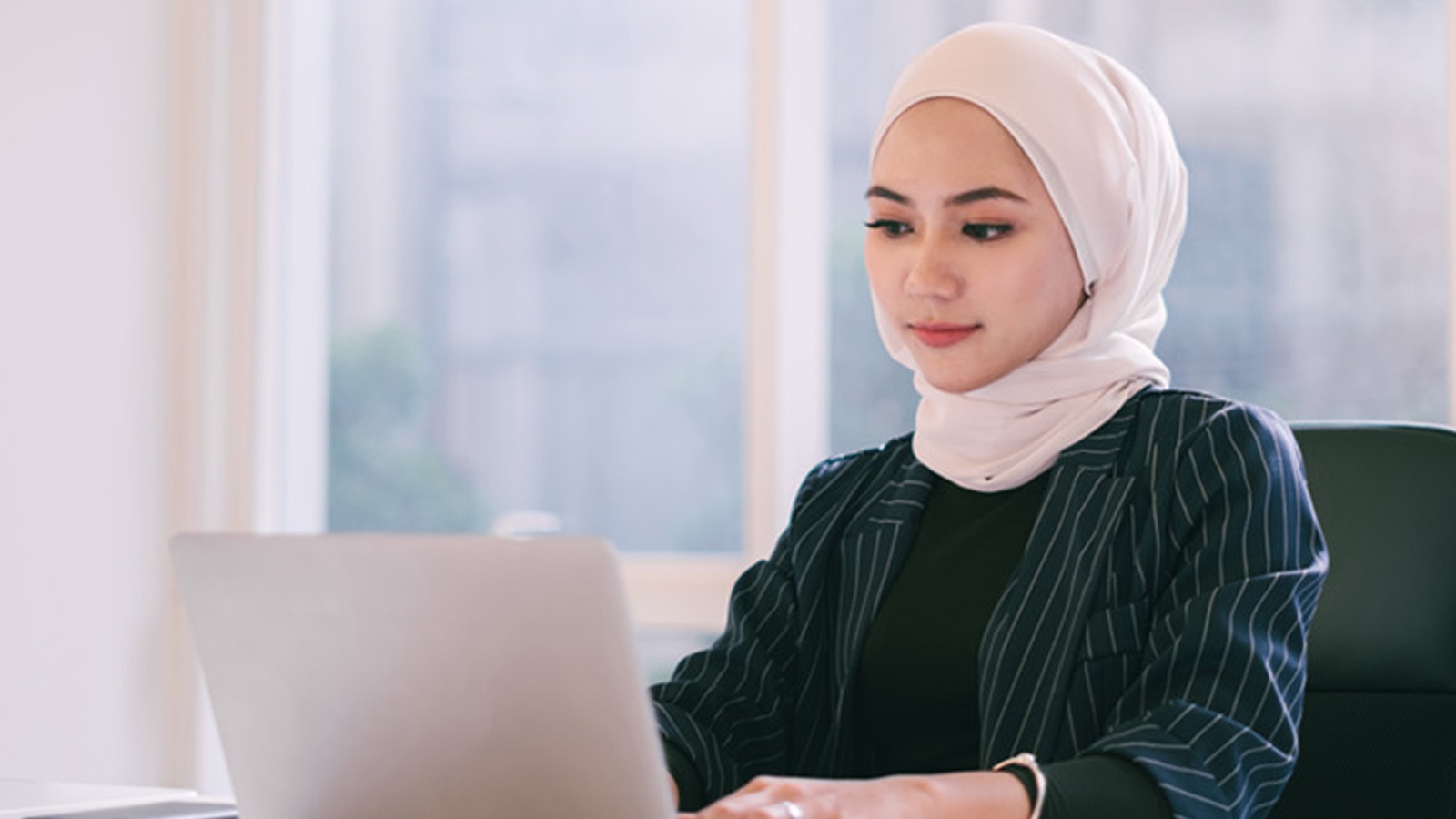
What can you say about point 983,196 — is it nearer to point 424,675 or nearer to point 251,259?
point 424,675

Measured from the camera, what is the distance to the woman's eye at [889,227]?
1426 mm

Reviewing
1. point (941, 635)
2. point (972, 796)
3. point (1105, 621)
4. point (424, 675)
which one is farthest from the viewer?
point (941, 635)

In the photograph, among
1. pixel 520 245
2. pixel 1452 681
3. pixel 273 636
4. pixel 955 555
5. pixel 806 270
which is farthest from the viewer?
pixel 520 245

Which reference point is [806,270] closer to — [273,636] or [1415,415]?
[1415,415]

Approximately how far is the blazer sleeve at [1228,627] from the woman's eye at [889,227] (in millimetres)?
282

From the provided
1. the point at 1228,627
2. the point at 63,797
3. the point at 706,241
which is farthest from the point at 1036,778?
the point at 706,241

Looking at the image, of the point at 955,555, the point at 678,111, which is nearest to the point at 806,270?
the point at 678,111

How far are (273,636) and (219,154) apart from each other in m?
1.98

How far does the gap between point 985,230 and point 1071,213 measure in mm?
67

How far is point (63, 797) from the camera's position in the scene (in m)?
1.33

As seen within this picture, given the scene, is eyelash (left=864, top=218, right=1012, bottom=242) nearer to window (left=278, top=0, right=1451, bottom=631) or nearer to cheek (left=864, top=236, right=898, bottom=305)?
cheek (left=864, top=236, right=898, bottom=305)

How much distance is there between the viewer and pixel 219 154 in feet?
9.16

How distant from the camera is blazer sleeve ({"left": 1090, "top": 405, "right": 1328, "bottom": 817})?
3.70 ft

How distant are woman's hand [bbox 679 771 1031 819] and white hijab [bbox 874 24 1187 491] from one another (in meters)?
0.39
